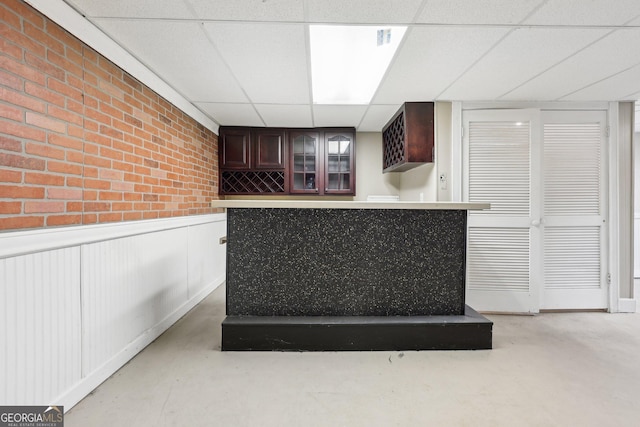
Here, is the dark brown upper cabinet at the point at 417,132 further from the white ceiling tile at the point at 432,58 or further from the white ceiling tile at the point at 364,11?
the white ceiling tile at the point at 364,11

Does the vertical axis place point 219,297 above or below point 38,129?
below

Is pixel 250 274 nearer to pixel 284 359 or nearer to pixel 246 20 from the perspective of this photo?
pixel 284 359

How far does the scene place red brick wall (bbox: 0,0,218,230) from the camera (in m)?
1.31

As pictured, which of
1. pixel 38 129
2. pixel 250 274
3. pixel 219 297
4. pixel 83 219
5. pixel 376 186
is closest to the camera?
pixel 38 129

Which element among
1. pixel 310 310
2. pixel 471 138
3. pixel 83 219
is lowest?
pixel 310 310

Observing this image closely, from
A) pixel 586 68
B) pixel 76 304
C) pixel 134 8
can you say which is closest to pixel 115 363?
pixel 76 304

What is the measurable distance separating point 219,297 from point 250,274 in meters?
1.58

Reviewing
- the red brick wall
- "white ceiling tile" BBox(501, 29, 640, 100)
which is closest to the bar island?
the red brick wall

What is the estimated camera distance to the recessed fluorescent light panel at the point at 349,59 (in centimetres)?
201

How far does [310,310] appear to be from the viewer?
2.18 m

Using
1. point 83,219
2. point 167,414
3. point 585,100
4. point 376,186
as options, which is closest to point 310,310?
point 167,414

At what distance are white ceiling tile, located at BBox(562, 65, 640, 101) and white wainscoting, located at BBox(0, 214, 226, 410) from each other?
3959mm

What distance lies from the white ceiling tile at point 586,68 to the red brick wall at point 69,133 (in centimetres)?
321

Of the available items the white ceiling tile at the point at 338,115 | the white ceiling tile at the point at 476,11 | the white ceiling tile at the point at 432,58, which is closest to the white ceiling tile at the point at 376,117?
the white ceiling tile at the point at 338,115
